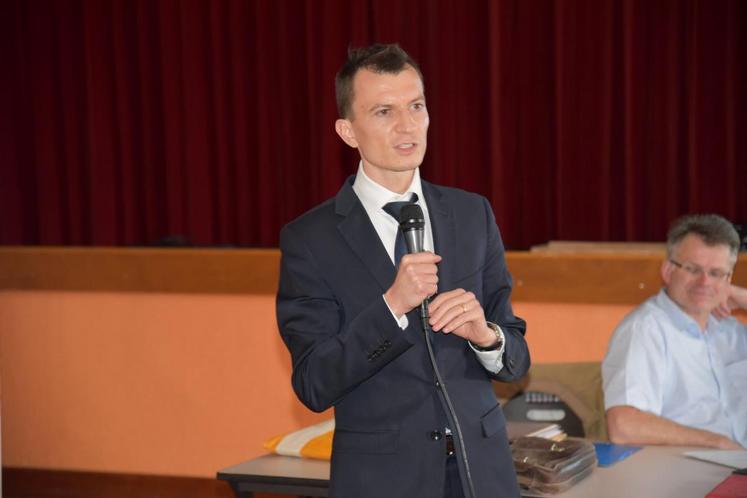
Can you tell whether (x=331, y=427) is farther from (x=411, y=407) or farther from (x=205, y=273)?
(x=205, y=273)

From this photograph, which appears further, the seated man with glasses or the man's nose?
the seated man with glasses

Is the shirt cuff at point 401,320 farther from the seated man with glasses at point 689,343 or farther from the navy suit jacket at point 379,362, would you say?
the seated man with glasses at point 689,343

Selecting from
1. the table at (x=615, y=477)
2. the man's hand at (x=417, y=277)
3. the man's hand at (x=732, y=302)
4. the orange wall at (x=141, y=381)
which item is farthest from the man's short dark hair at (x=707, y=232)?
the man's hand at (x=417, y=277)

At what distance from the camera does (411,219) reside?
176 centimetres

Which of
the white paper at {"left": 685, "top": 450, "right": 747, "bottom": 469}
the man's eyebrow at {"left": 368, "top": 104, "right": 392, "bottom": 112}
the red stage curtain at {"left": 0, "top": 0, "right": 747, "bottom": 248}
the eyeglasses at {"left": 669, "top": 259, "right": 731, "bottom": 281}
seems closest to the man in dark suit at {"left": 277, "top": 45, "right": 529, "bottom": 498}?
the man's eyebrow at {"left": 368, "top": 104, "right": 392, "bottom": 112}

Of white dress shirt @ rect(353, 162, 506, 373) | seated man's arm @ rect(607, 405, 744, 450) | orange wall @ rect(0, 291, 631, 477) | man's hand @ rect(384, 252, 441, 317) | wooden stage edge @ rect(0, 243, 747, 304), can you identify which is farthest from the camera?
orange wall @ rect(0, 291, 631, 477)

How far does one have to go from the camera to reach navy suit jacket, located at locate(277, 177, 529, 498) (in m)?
1.84

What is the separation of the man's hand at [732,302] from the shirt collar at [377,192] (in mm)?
1748

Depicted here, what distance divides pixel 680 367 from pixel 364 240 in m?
1.73

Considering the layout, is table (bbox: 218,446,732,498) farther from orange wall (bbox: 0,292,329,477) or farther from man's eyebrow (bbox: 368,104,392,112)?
orange wall (bbox: 0,292,329,477)

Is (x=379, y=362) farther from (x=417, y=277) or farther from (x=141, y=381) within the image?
(x=141, y=381)

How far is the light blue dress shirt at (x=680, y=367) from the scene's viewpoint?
327 cm

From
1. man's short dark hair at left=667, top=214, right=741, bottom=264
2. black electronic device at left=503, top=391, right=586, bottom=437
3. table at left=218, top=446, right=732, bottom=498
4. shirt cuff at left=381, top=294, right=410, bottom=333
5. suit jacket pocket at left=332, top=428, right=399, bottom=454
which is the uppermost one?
shirt cuff at left=381, top=294, right=410, bottom=333

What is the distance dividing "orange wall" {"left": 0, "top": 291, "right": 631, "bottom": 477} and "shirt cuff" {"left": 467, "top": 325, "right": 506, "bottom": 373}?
101 inches
